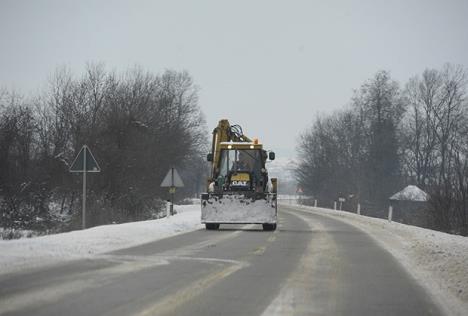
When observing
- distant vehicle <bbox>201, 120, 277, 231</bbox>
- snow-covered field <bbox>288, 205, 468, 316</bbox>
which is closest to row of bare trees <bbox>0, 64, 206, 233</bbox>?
distant vehicle <bbox>201, 120, 277, 231</bbox>

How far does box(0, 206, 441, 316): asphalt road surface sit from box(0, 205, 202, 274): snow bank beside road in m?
0.61

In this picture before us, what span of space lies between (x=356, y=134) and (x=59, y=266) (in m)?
71.0

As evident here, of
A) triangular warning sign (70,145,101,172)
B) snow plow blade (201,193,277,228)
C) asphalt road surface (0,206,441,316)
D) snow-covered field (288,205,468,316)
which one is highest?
triangular warning sign (70,145,101,172)

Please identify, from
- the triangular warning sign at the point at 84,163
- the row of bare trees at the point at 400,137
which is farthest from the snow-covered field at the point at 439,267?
the row of bare trees at the point at 400,137

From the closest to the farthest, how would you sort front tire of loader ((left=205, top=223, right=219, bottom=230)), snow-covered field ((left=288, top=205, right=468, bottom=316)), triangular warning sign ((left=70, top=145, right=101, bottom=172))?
snow-covered field ((left=288, top=205, right=468, bottom=316)) → triangular warning sign ((left=70, top=145, right=101, bottom=172)) → front tire of loader ((left=205, top=223, right=219, bottom=230))

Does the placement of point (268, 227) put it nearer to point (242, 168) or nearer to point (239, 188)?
point (239, 188)

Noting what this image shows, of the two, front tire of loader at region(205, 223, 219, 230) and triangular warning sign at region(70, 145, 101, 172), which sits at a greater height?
triangular warning sign at region(70, 145, 101, 172)

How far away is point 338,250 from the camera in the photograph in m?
15.4

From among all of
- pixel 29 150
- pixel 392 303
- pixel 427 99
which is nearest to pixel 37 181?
pixel 29 150

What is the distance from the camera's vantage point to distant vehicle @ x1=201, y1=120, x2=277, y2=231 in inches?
904

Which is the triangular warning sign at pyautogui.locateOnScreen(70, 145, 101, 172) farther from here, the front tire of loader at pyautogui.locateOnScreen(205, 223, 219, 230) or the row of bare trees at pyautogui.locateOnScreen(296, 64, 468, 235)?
the row of bare trees at pyautogui.locateOnScreen(296, 64, 468, 235)

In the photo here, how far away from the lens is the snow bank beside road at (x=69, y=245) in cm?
1138

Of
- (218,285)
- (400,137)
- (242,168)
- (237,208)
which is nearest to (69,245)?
(218,285)

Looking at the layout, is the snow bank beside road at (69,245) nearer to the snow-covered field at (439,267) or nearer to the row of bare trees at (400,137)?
the snow-covered field at (439,267)
